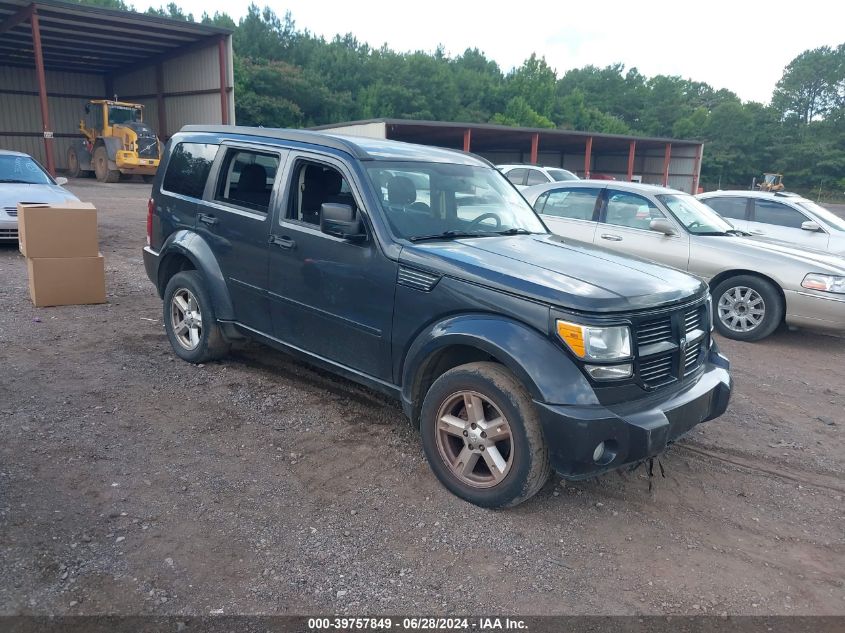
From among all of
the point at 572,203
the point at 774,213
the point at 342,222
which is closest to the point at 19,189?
A: the point at 572,203

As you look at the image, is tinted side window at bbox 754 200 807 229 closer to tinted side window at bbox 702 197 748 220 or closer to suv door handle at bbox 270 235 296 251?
tinted side window at bbox 702 197 748 220

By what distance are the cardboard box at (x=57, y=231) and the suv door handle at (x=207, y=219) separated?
8.65ft

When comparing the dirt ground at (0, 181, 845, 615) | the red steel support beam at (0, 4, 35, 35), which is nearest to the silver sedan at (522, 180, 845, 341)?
the dirt ground at (0, 181, 845, 615)

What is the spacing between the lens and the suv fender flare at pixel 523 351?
128 inches

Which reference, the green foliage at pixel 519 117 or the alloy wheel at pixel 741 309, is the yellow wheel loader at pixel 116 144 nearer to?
the alloy wheel at pixel 741 309

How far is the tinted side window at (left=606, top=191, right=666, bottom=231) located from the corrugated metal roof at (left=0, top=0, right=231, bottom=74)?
22.3m

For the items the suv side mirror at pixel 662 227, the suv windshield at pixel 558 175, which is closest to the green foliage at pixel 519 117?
the suv windshield at pixel 558 175

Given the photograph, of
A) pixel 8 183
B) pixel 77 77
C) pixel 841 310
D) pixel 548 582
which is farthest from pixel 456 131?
pixel 548 582

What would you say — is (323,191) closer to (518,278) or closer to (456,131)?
(518,278)

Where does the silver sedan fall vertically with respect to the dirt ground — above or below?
above

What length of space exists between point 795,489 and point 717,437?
0.72 m

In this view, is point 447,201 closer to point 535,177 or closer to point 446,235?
point 446,235

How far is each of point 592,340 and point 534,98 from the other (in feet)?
233

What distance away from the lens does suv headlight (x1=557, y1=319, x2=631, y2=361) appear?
10.8 feet
